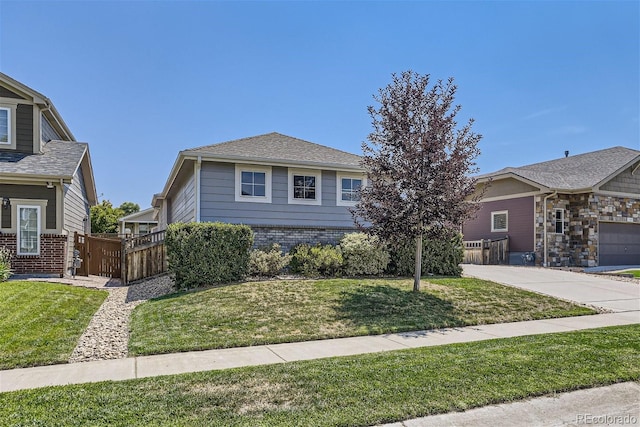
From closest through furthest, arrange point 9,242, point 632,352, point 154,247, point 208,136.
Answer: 1. point 632,352
2. point 9,242
3. point 154,247
4. point 208,136

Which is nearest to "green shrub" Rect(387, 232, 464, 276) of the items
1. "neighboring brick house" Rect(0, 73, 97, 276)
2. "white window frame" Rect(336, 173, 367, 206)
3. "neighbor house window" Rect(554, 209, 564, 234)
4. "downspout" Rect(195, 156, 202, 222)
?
"white window frame" Rect(336, 173, 367, 206)

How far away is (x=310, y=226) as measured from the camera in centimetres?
1420

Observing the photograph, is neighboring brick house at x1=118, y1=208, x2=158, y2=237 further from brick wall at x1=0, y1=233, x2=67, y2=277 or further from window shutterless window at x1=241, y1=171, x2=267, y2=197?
window shutterless window at x1=241, y1=171, x2=267, y2=197

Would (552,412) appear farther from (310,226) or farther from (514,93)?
(514,93)

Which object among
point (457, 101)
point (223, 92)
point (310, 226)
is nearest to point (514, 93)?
point (457, 101)

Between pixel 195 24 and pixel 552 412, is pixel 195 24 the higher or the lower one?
the higher one

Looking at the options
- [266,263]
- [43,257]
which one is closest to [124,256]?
[43,257]

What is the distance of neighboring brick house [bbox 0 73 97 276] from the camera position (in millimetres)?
12641

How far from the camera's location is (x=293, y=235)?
1405 centimetres

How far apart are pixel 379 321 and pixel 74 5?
38.7ft

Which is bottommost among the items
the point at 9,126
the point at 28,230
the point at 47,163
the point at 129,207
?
the point at 28,230

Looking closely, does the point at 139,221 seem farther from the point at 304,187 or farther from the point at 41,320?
the point at 41,320

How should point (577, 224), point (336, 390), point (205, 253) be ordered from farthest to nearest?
1. point (577, 224)
2. point (205, 253)
3. point (336, 390)

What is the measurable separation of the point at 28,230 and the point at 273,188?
7.65m
